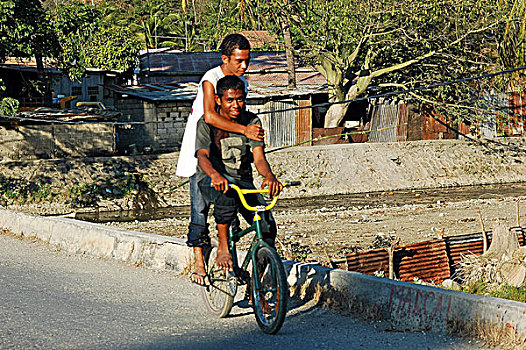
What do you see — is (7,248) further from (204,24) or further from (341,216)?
(204,24)

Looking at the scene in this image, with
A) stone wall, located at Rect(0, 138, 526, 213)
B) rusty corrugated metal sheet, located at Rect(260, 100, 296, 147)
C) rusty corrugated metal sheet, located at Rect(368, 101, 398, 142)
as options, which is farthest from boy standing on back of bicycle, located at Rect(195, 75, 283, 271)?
rusty corrugated metal sheet, located at Rect(368, 101, 398, 142)

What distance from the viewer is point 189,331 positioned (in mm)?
5414

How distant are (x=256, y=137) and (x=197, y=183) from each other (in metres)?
0.70

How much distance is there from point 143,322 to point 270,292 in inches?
46.4

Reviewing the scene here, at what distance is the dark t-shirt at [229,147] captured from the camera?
5648 millimetres

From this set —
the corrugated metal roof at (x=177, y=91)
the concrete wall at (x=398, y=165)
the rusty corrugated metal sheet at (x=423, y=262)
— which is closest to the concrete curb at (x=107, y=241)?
the rusty corrugated metal sheet at (x=423, y=262)

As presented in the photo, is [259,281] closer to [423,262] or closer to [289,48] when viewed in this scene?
[423,262]

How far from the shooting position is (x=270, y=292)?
5.17 m

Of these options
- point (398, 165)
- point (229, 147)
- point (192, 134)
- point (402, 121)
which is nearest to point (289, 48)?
point (402, 121)

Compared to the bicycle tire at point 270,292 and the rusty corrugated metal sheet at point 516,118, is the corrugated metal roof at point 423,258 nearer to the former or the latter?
the bicycle tire at point 270,292

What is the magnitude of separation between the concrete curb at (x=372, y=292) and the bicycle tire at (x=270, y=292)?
3.31 ft

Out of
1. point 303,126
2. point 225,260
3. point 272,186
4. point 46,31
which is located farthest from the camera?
point 303,126

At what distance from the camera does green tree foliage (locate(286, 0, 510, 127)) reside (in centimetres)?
3019

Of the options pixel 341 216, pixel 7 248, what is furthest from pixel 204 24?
pixel 7 248
